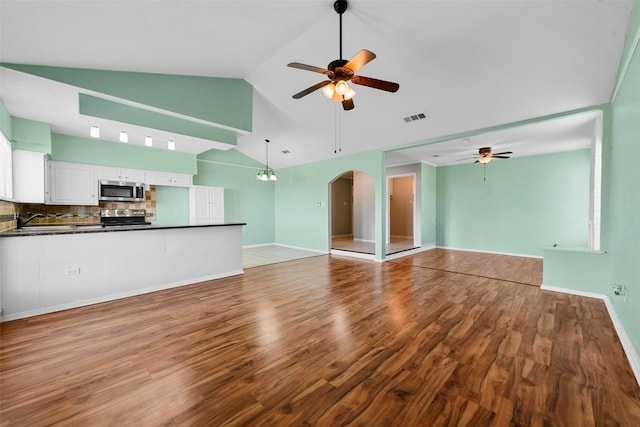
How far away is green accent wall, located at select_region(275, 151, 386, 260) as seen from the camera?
6.33 meters

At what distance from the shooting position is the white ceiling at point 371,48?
248cm

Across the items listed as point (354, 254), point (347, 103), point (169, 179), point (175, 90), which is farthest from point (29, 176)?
point (354, 254)

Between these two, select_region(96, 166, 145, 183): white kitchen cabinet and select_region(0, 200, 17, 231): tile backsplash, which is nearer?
select_region(0, 200, 17, 231): tile backsplash

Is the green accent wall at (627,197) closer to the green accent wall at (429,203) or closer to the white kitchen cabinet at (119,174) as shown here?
the green accent wall at (429,203)

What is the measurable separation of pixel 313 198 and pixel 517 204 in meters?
5.59

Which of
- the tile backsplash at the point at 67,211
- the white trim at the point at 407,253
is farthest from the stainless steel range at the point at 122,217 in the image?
the white trim at the point at 407,253

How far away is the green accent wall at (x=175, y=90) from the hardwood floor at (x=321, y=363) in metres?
2.77

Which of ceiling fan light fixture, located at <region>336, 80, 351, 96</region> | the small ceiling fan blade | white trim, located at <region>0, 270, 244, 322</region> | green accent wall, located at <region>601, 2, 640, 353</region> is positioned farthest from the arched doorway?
ceiling fan light fixture, located at <region>336, 80, 351, 96</region>

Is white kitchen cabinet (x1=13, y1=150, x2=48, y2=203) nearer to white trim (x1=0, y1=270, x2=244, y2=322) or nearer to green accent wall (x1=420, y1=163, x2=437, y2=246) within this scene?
white trim (x1=0, y1=270, x2=244, y2=322)

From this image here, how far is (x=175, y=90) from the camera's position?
12.3ft

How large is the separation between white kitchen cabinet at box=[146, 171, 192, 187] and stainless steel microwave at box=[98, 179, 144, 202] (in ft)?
0.91

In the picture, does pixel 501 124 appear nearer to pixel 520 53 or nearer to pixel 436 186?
pixel 520 53

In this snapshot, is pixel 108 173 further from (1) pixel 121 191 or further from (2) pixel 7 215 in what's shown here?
(2) pixel 7 215

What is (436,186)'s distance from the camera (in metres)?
8.44
